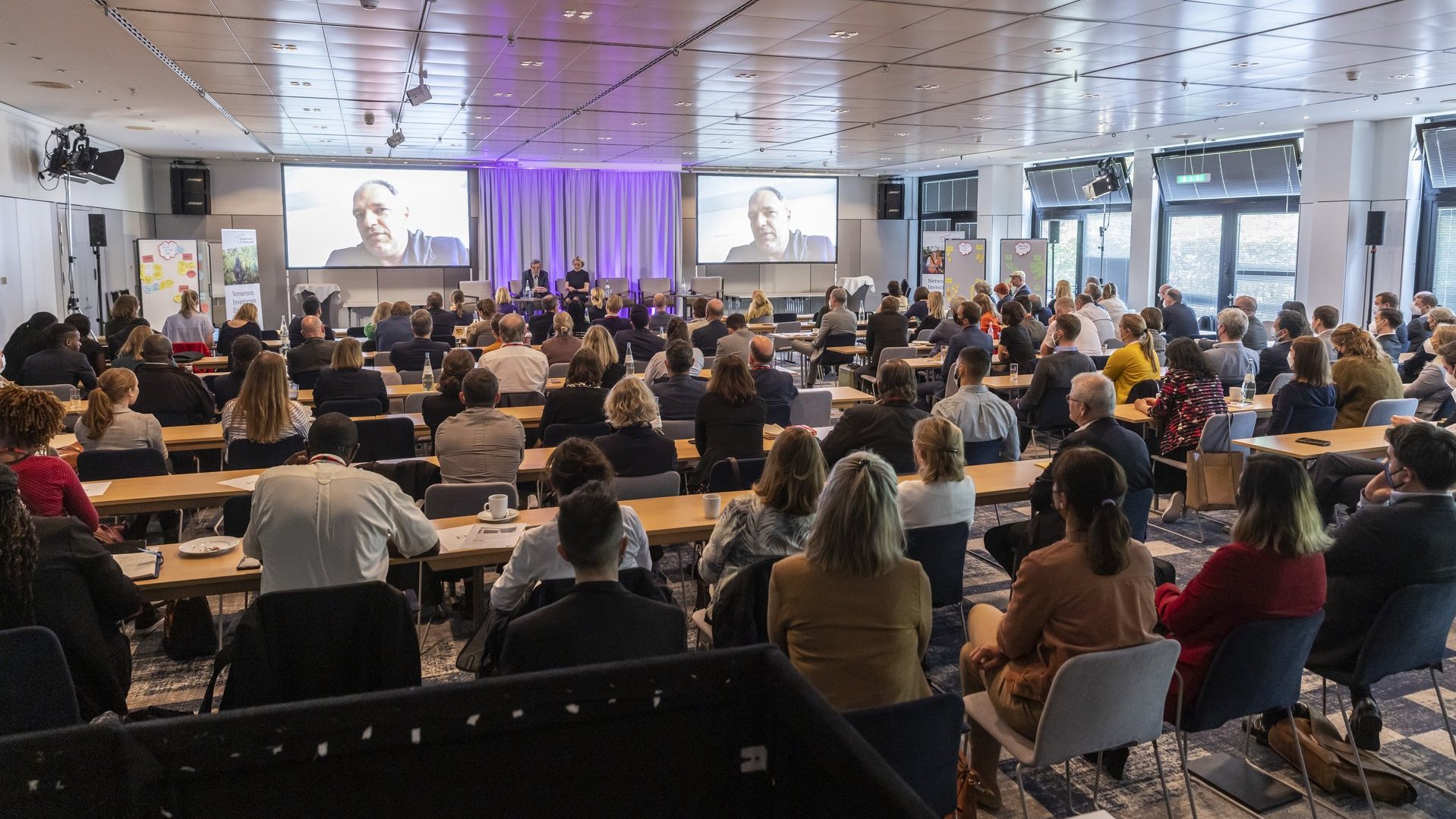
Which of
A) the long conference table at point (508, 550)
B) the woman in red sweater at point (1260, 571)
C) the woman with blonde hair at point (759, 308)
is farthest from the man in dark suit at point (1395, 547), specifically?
the woman with blonde hair at point (759, 308)

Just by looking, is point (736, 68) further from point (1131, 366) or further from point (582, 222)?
point (582, 222)

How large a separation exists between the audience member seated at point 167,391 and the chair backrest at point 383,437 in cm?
162

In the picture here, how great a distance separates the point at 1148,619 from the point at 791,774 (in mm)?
2514

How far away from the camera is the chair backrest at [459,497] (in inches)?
177

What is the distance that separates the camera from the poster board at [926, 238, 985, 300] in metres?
20.4

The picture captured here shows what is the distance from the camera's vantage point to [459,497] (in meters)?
4.52

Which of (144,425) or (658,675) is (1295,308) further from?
(658,675)

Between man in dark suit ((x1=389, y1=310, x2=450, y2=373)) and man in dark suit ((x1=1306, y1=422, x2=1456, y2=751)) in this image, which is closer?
man in dark suit ((x1=1306, y1=422, x2=1456, y2=751))

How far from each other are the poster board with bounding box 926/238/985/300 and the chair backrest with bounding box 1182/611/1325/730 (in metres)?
17.5

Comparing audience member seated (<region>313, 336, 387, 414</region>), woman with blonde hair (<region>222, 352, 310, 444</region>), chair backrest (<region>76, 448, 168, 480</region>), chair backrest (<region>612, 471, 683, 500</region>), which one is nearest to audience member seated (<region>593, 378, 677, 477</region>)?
chair backrest (<region>612, 471, 683, 500</region>)

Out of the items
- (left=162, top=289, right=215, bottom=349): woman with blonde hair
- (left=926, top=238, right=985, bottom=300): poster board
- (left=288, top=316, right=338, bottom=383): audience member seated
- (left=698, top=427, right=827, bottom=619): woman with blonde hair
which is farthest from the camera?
(left=926, top=238, right=985, bottom=300): poster board

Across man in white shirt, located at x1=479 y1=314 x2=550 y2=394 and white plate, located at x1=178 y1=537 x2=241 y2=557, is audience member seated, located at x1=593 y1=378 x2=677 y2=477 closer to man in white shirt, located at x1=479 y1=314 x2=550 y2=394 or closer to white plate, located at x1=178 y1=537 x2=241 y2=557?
white plate, located at x1=178 y1=537 x2=241 y2=557

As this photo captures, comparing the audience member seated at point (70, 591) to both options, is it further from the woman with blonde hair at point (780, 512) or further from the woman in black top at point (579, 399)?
the woman in black top at point (579, 399)

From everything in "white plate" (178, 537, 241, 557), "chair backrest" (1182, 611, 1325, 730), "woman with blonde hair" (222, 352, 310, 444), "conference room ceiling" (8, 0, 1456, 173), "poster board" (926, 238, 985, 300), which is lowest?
"chair backrest" (1182, 611, 1325, 730)
